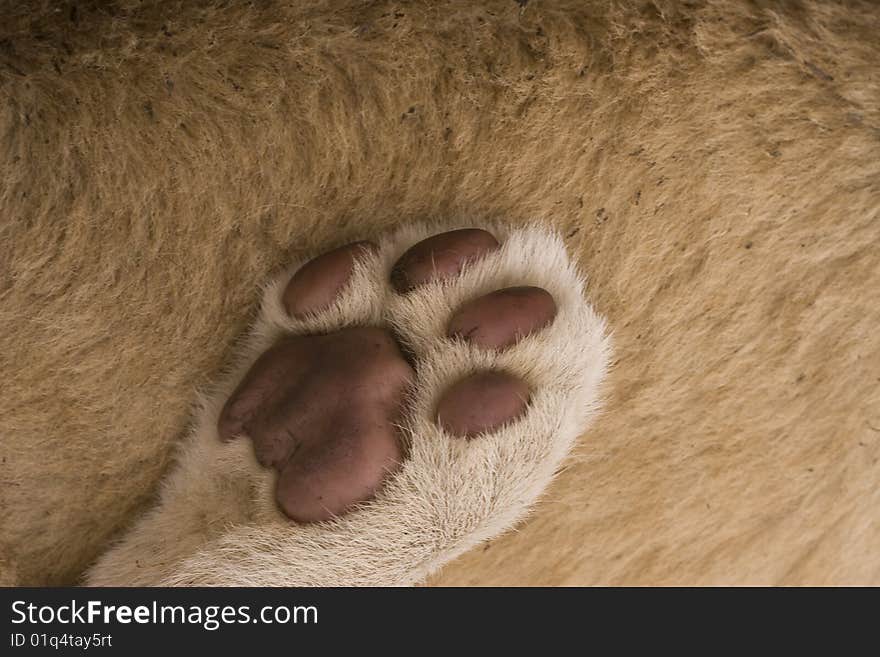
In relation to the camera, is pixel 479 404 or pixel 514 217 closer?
pixel 479 404

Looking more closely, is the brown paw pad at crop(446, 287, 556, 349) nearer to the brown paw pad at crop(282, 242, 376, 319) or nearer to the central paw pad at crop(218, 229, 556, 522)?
the central paw pad at crop(218, 229, 556, 522)

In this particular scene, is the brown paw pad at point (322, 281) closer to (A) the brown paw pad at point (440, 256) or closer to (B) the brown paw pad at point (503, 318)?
(A) the brown paw pad at point (440, 256)

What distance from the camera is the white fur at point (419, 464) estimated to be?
3.53ft

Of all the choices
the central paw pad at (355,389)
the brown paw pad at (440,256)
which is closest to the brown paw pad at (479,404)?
the central paw pad at (355,389)

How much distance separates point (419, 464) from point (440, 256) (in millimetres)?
281

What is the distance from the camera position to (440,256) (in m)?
1.10

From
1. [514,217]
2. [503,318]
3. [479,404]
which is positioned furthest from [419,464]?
[514,217]

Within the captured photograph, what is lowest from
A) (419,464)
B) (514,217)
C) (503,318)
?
(419,464)

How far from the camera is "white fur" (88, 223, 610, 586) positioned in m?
1.08

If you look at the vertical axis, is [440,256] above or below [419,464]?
above

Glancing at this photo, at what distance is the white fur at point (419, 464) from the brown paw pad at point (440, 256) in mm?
14

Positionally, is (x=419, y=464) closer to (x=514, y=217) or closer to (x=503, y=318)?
(x=503, y=318)

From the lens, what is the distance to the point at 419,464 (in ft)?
3.53

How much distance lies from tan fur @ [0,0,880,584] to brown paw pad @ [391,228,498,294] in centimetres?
8
